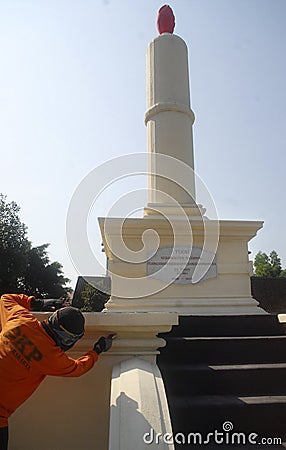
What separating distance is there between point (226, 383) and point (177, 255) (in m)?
3.14

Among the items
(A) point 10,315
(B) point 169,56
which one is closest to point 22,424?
(A) point 10,315

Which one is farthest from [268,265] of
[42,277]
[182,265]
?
[182,265]

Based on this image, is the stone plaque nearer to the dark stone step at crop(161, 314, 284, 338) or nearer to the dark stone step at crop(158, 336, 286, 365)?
the dark stone step at crop(161, 314, 284, 338)

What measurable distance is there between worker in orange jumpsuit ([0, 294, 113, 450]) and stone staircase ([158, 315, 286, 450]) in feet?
3.83

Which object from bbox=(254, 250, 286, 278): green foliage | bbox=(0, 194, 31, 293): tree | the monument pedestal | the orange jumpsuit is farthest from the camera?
bbox=(254, 250, 286, 278): green foliage

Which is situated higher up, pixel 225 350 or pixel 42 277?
pixel 42 277

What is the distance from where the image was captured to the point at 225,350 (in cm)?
403

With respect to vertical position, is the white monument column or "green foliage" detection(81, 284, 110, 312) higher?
the white monument column

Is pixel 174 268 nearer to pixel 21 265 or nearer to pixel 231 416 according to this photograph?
pixel 231 416

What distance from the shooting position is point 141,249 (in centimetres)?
652

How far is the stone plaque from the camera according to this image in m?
6.39

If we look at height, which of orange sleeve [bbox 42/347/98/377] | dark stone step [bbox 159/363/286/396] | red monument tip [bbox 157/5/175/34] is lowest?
dark stone step [bbox 159/363/286/396]

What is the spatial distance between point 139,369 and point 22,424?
3.62 ft

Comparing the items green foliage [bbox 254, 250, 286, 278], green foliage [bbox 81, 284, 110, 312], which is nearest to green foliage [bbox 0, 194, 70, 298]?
green foliage [bbox 81, 284, 110, 312]
